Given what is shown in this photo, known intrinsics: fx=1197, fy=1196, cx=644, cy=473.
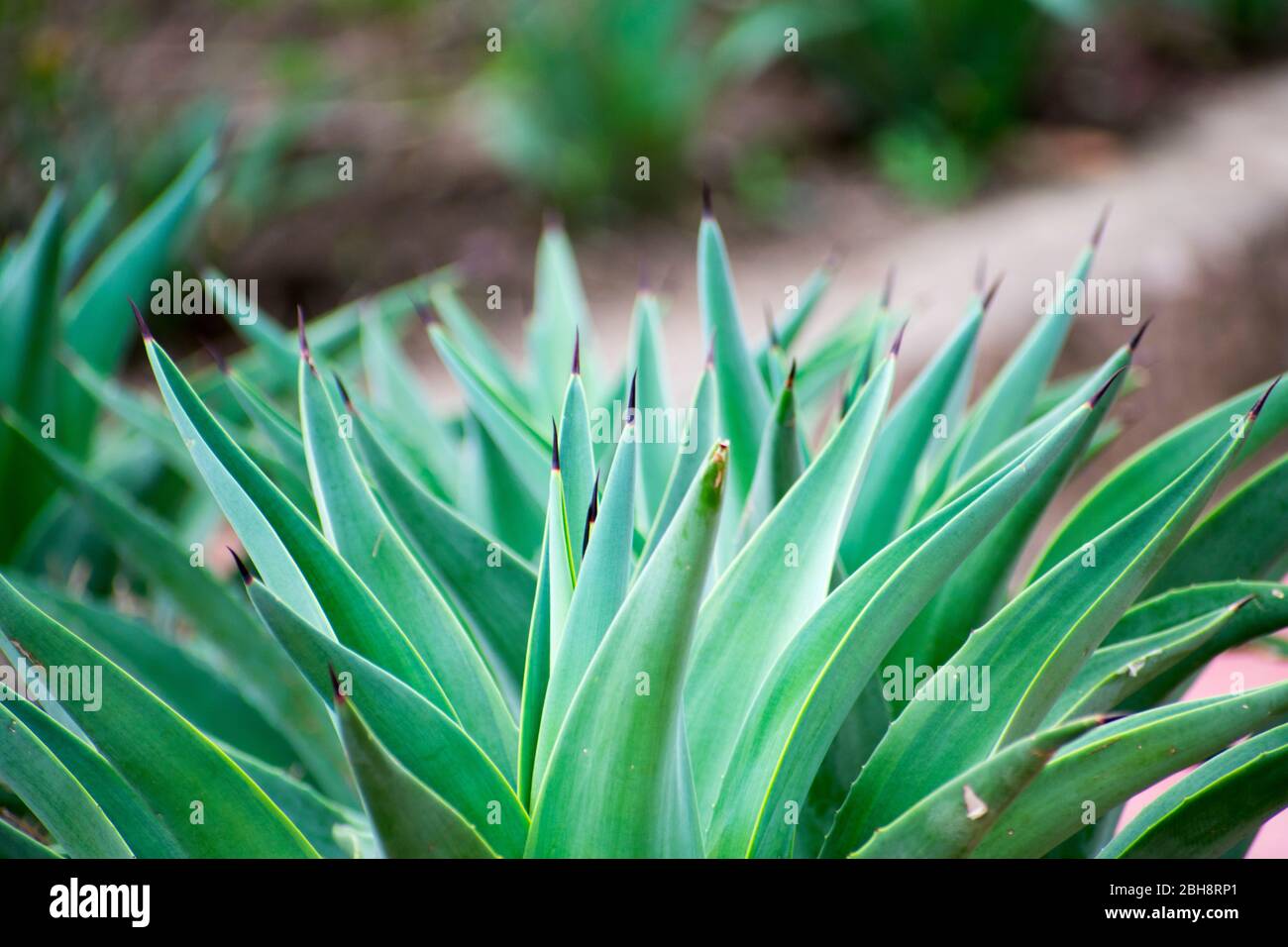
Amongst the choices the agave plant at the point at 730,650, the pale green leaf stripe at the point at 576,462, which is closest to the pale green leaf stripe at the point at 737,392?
the agave plant at the point at 730,650

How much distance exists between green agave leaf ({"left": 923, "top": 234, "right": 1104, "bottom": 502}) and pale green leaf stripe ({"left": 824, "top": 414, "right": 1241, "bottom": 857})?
0.90ft

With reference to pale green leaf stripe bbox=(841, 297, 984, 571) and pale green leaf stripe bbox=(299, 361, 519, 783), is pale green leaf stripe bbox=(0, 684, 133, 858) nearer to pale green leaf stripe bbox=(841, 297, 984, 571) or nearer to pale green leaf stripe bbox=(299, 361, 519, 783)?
pale green leaf stripe bbox=(299, 361, 519, 783)

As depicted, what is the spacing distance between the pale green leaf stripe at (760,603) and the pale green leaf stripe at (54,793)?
43cm

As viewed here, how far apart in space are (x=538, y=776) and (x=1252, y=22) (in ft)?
19.4

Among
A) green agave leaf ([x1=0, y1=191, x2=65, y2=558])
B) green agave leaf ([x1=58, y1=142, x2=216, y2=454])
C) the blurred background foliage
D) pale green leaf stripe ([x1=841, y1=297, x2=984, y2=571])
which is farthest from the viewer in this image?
the blurred background foliage

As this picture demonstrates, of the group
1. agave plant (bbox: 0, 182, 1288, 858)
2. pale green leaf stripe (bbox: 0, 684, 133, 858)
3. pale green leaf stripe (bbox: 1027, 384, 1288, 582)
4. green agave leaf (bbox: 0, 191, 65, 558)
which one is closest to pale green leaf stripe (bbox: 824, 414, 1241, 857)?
agave plant (bbox: 0, 182, 1288, 858)

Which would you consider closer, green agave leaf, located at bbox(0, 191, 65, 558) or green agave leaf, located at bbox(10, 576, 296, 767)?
green agave leaf, located at bbox(10, 576, 296, 767)

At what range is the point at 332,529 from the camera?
95 centimetres

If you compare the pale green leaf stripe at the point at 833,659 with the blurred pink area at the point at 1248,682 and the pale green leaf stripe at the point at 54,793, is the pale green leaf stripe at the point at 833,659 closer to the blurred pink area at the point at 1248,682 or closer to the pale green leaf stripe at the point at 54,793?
the pale green leaf stripe at the point at 54,793

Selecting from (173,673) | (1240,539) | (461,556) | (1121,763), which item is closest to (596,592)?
(461,556)

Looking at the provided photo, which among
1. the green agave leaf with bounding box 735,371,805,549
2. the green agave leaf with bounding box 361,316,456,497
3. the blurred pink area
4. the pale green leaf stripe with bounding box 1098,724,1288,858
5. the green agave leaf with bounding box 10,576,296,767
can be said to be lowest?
the blurred pink area

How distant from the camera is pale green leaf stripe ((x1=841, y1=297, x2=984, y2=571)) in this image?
1.13m

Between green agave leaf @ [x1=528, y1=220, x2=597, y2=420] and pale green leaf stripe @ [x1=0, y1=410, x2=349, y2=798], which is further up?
green agave leaf @ [x1=528, y1=220, x2=597, y2=420]

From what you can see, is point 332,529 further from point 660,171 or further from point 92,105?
point 660,171
